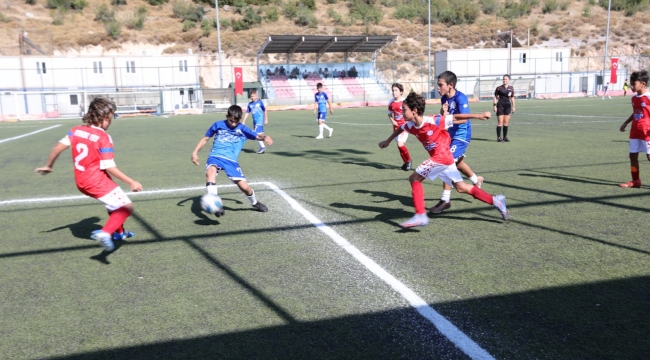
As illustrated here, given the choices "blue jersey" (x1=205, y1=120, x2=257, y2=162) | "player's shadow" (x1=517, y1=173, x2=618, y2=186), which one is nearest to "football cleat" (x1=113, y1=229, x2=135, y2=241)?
"blue jersey" (x1=205, y1=120, x2=257, y2=162)

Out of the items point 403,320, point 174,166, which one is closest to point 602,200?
point 403,320

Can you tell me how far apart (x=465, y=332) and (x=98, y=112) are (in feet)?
13.4

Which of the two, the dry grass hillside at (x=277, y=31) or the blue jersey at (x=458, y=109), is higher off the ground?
the dry grass hillside at (x=277, y=31)

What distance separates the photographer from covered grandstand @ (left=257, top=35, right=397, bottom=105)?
50.2m

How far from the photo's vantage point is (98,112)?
550 centimetres

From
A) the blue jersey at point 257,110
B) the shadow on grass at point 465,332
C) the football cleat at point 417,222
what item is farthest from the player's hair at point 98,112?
the blue jersey at point 257,110

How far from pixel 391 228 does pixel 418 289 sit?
6.55 feet

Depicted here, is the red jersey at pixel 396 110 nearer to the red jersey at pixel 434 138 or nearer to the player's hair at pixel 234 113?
the player's hair at pixel 234 113

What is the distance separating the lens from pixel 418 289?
14.6ft

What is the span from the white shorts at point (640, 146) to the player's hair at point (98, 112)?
756 centimetres

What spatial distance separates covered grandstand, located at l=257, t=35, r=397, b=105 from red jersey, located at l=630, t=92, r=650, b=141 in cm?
4150

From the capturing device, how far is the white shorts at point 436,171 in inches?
245

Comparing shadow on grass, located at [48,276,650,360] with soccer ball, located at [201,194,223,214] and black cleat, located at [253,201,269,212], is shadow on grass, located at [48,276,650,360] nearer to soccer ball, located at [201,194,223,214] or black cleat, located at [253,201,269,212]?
→ soccer ball, located at [201,194,223,214]

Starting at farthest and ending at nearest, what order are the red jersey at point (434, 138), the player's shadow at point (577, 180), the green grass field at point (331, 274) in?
the player's shadow at point (577, 180), the red jersey at point (434, 138), the green grass field at point (331, 274)
